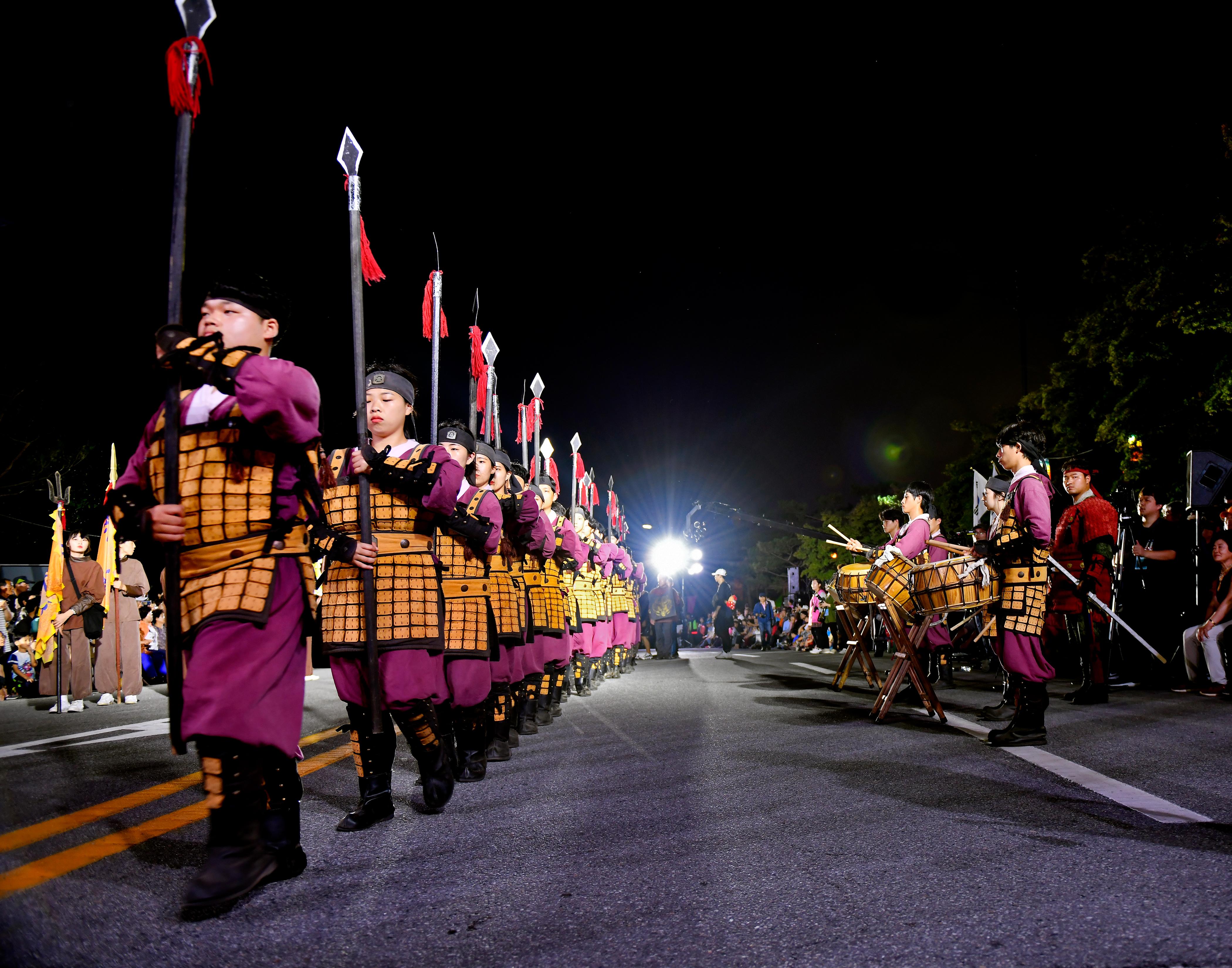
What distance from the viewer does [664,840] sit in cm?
369

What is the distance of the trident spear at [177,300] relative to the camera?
3127mm

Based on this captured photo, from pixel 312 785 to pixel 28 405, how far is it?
2209 centimetres

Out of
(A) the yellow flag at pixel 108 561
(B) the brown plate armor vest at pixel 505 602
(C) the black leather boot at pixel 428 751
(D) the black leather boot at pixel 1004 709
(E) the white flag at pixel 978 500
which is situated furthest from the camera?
(E) the white flag at pixel 978 500

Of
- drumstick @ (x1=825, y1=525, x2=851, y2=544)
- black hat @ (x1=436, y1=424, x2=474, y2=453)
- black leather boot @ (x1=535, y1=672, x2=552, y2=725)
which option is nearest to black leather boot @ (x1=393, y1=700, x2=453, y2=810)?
black hat @ (x1=436, y1=424, x2=474, y2=453)

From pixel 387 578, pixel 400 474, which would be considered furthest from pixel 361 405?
pixel 387 578

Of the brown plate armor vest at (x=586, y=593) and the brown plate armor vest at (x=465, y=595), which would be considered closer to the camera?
the brown plate armor vest at (x=465, y=595)

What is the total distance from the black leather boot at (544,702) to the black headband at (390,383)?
395 cm

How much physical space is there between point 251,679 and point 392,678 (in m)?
1.22

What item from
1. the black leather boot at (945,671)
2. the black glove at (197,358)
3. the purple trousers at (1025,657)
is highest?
the black glove at (197,358)

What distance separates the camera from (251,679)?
123 inches

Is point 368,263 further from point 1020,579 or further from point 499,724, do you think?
point 1020,579

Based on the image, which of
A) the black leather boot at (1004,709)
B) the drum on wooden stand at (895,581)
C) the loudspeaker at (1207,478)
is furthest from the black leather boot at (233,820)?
the loudspeaker at (1207,478)

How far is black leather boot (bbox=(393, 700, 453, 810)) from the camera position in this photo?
4383mm

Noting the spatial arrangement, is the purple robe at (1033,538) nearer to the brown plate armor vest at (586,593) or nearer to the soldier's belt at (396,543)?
the soldier's belt at (396,543)
